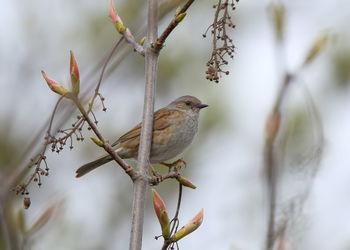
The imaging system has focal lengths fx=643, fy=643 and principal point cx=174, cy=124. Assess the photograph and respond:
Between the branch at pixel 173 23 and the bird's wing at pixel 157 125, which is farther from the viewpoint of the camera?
the bird's wing at pixel 157 125

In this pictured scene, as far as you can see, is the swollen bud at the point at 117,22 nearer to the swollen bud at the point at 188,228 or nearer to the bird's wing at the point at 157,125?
the swollen bud at the point at 188,228

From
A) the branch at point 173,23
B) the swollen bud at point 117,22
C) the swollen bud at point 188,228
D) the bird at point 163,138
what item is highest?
the bird at point 163,138

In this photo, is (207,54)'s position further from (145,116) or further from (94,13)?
(145,116)

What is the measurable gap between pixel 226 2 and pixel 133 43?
0.41m

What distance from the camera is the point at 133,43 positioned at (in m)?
2.60

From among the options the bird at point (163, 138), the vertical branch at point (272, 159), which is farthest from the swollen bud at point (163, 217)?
the bird at point (163, 138)

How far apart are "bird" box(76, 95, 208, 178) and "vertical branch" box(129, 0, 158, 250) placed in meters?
2.44

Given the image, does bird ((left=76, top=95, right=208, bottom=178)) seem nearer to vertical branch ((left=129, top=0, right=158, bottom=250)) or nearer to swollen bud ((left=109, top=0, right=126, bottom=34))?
swollen bud ((left=109, top=0, right=126, bottom=34))

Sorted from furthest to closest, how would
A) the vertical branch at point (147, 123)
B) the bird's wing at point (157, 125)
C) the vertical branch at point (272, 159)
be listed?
the bird's wing at point (157, 125)
the vertical branch at point (147, 123)
the vertical branch at point (272, 159)

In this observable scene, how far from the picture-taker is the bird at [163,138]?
523cm

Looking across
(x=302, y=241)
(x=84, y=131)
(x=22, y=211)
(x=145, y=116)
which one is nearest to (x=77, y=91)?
(x=145, y=116)

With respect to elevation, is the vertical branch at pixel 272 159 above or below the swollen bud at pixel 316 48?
below

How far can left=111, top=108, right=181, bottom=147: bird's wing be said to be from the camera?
5.29 metres

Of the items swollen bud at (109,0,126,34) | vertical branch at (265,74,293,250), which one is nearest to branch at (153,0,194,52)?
swollen bud at (109,0,126,34)
